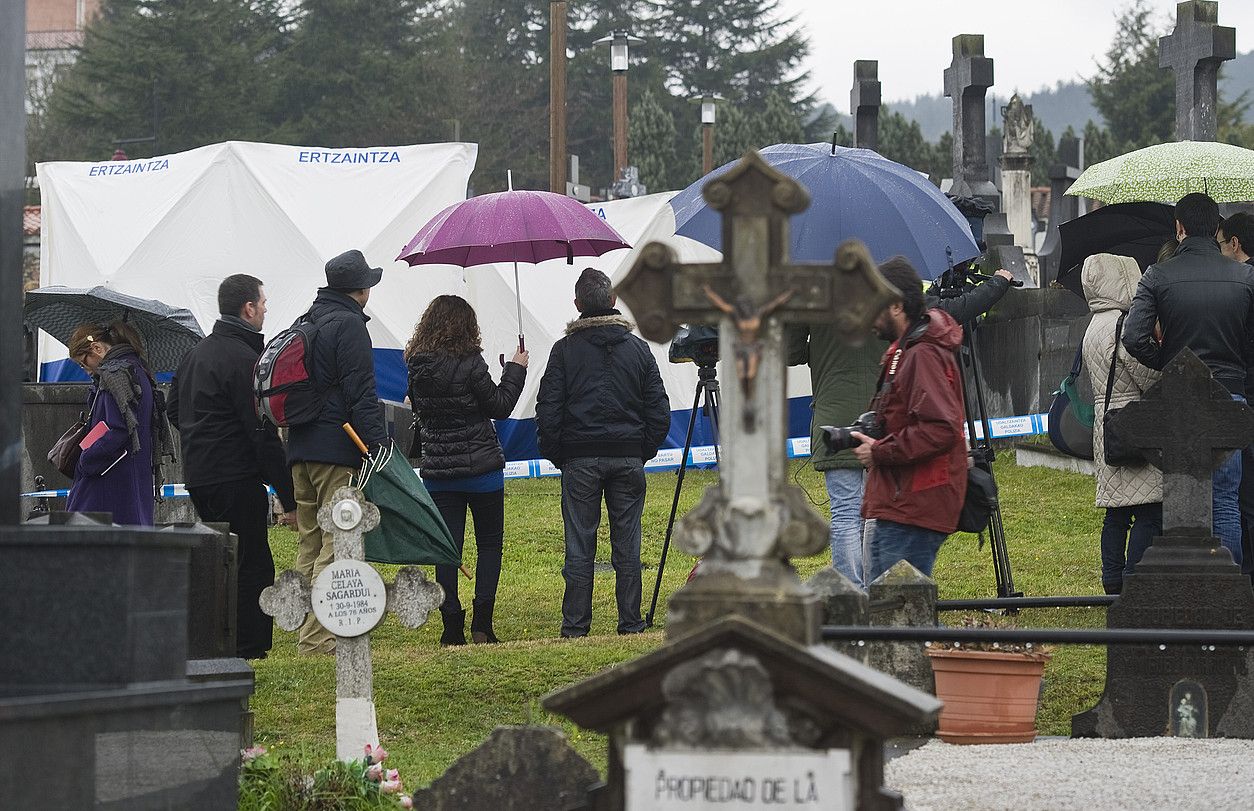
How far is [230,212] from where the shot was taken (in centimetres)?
1981

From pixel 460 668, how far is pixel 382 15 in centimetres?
4591

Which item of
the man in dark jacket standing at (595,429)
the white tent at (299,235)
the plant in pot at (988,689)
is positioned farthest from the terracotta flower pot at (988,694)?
the white tent at (299,235)

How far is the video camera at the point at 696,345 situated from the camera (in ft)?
31.8

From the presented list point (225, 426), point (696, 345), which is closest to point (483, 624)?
point (225, 426)

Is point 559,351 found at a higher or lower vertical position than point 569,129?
lower

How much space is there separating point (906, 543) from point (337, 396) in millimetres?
3135

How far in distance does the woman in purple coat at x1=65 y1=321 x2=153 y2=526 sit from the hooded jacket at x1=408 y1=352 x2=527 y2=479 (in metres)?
1.46

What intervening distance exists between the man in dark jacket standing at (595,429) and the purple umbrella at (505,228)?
71 cm

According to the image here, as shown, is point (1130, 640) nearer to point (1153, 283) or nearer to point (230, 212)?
point (1153, 283)

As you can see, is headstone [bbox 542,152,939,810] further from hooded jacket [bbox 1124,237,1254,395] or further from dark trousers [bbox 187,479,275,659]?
dark trousers [bbox 187,479,275,659]

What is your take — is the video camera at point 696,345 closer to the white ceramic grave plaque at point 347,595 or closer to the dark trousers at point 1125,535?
the dark trousers at point 1125,535

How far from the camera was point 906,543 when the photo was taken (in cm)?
749

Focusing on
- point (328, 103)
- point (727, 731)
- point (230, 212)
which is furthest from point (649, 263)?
point (328, 103)

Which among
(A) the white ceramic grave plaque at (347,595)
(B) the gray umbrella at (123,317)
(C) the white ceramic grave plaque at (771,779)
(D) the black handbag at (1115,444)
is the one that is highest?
(B) the gray umbrella at (123,317)
